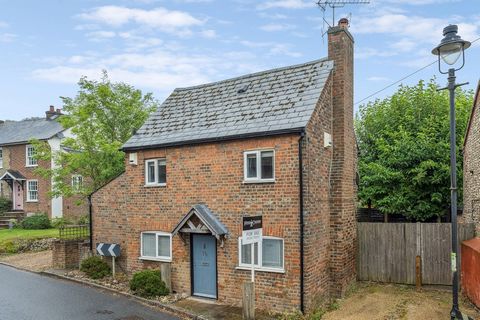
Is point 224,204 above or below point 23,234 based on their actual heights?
above

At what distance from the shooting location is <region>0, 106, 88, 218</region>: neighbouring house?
98.3 ft

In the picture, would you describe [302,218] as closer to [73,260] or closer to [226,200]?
[226,200]

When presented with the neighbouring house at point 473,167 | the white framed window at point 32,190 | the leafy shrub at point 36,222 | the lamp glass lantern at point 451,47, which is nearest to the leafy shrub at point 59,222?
the leafy shrub at point 36,222

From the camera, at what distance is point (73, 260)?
17.7m

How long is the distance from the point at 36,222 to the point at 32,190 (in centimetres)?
447

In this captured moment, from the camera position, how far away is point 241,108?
13812mm

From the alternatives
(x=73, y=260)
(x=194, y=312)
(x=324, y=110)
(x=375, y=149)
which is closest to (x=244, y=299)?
(x=194, y=312)

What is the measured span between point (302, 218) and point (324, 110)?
12.0 ft

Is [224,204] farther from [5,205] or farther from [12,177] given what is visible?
[5,205]

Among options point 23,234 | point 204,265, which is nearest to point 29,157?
point 23,234

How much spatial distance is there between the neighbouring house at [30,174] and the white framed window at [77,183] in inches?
351

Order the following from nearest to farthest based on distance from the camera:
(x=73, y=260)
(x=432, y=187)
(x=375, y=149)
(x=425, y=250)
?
(x=425, y=250) → (x=73, y=260) → (x=432, y=187) → (x=375, y=149)

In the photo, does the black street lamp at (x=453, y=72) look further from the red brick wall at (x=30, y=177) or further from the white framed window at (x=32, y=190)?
the white framed window at (x=32, y=190)

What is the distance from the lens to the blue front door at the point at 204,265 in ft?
42.6
